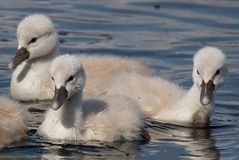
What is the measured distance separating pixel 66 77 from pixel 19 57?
87.1 inches

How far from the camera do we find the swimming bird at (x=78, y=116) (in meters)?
11.0

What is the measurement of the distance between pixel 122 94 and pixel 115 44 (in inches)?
127

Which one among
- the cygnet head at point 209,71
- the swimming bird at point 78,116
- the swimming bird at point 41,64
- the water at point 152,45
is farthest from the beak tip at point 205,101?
the swimming bird at point 41,64

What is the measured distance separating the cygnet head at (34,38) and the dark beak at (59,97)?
2.12m

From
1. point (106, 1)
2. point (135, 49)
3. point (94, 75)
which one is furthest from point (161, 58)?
point (106, 1)

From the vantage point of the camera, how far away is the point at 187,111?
12.2 meters

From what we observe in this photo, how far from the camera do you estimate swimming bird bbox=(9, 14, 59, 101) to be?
13.0 meters

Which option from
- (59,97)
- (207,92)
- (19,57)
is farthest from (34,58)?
(59,97)

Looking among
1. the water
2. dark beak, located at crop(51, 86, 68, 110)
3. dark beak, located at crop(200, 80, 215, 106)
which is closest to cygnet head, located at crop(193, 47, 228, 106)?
dark beak, located at crop(200, 80, 215, 106)

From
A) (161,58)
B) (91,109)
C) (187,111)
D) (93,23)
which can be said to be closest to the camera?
(91,109)

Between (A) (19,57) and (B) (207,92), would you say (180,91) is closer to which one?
(B) (207,92)

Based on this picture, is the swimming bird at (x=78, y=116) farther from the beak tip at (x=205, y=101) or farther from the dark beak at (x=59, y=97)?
the beak tip at (x=205, y=101)

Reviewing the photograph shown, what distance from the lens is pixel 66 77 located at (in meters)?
11.0

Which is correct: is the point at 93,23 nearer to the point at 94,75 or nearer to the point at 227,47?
the point at 227,47
